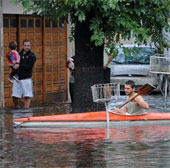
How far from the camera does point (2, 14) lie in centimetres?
1894

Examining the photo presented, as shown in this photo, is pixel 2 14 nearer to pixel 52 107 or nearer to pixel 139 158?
pixel 52 107

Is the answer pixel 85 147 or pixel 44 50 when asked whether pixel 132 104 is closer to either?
pixel 85 147

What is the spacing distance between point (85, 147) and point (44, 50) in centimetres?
888

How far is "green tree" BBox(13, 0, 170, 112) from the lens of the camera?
15.0m

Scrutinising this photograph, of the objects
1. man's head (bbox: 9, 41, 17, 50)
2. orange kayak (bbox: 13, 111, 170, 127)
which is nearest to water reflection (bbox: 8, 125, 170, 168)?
orange kayak (bbox: 13, 111, 170, 127)

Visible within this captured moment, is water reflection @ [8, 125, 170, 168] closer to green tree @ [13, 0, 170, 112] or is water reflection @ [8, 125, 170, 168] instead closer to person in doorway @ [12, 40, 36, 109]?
green tree @ [13, 0, 170, 112]

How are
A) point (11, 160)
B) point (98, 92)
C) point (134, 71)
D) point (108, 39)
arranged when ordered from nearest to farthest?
point (11, 160) < point (98, 92) < point (108, 39) < point (134, 71)

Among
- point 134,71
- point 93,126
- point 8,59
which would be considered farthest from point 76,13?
point 134,71

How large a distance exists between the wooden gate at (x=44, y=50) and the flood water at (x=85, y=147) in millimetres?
4334

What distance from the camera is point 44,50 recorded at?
20.7 metres

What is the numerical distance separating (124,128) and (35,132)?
1.65 meters

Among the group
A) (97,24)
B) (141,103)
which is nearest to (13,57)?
(97,24)

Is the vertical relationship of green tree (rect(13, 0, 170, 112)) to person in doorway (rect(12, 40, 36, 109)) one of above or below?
above

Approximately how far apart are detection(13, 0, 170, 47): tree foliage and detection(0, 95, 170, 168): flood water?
2026 millimetres
